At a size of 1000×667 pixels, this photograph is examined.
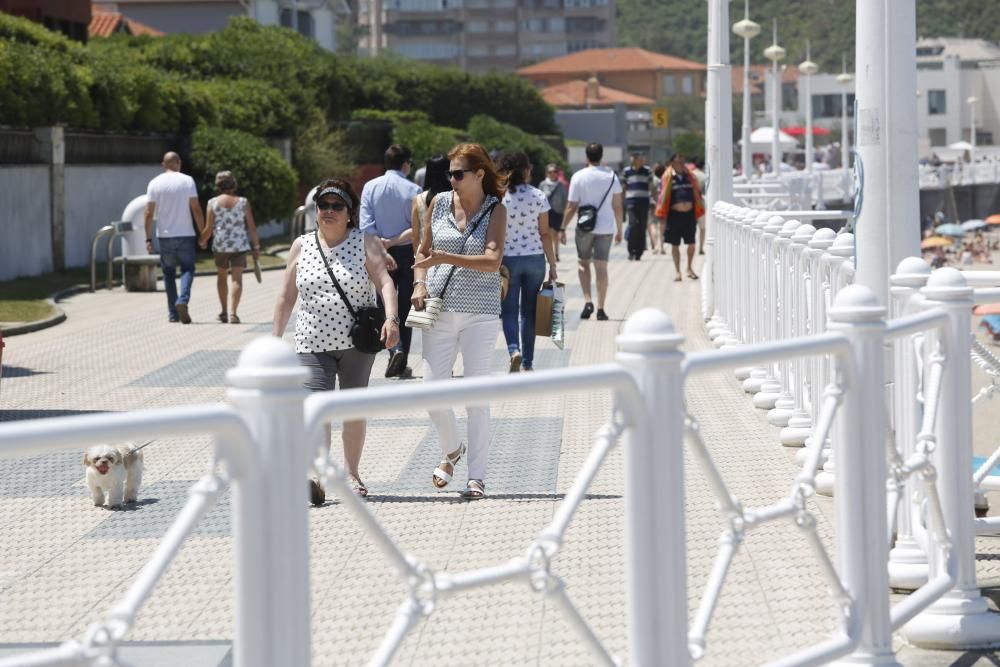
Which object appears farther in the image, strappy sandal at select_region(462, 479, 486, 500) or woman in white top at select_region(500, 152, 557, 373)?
woman in white top at select_region(500, 152, 557, 373)

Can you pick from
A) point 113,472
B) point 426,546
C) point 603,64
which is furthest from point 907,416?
point 603,64

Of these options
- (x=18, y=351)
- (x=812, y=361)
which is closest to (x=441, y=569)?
(x=812, y=361)

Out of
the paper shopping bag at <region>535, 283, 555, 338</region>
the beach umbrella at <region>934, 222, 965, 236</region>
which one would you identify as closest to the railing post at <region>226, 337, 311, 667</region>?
the paper shopping bag at <region>535, 283, 555, 338</region>

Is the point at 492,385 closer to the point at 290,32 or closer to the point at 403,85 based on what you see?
the point at 290,32

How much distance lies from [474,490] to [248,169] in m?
25.1

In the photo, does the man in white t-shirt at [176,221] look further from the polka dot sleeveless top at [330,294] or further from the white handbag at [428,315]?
the polka dot sleeveless top at [330,294]

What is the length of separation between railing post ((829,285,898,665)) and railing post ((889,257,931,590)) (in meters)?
1.01

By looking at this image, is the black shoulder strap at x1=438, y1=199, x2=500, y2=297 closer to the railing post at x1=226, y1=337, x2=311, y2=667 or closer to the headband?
the headband

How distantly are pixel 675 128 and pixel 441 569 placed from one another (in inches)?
6177

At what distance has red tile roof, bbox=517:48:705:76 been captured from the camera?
548 ft

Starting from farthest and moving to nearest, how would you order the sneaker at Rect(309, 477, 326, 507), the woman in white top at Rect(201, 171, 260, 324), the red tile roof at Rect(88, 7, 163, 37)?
the red tile roof at Rect(88, 7, 163, 37) < the woman in white top at Rect(201, 171, 260, 324) < the sneaker at Rect(309, 477, 326, 507)

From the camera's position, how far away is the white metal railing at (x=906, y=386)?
5770 mm

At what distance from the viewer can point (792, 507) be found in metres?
4.72

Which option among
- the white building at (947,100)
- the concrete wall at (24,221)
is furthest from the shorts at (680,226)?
the white building at (947,100)
